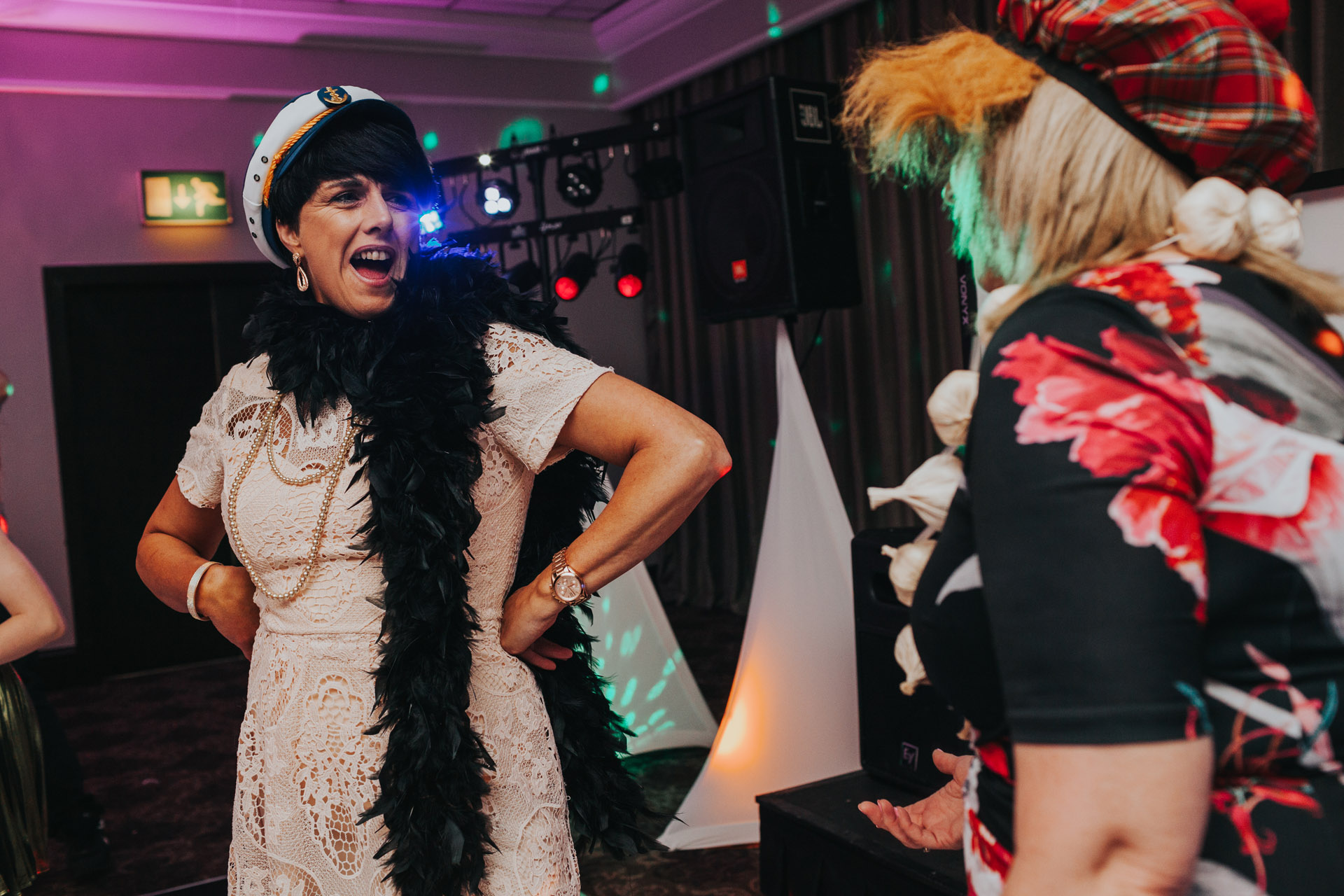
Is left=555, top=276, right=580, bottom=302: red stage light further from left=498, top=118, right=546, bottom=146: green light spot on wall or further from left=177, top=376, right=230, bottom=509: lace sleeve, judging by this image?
left=177, top=376, right=230, bottom=509: lace sleeve

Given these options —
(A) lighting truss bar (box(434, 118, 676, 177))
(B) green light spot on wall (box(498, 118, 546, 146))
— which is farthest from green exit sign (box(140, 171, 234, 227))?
(B) green light spot on wall (box(498, 118, 546, 146))

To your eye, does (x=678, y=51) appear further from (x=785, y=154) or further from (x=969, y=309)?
(x=969, y=309)

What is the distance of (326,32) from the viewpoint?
16.5 feet

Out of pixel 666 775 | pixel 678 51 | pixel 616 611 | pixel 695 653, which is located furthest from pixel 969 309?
pixel 678 51

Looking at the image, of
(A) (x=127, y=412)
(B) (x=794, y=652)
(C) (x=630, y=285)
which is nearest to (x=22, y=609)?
(B) (x=794, y=652)

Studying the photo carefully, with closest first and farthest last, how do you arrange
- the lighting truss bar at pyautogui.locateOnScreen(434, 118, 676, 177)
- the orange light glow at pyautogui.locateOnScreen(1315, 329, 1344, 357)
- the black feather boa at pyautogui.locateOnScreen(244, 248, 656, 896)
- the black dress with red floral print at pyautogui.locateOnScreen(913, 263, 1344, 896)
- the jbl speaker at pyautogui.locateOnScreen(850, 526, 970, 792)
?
the black dress with red floral print at pyautogui.locateOnScreen(913, 263, 1344, 896)
the orange light glow at pyautogui.locateOnScreen(1315, 329, 1344, 357)
the black feather boa at pyautogui.locateOnScreen(244, 248, 656, 896)
the jbl speaker at pyautogui.locateOnScreen(850, 526, 970, 792)
the lighting truss bar at pyautogui.locateOnScreen(434, 118, 676, 177)

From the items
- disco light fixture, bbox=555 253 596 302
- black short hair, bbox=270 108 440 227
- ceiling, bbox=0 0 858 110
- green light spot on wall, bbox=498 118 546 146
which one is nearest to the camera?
black short hair, bbox=270 108 440 227

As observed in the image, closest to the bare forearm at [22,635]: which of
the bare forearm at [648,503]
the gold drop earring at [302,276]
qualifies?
the gold drop earring at [302,276]

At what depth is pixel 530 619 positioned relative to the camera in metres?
1.14

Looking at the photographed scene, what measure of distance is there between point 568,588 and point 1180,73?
0.77m

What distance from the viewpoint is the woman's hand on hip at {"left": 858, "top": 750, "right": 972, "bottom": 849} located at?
171cm

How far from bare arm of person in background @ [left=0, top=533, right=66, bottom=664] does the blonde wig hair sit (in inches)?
57.1

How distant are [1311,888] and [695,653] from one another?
160 inches

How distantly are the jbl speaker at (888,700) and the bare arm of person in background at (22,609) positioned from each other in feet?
5.00
